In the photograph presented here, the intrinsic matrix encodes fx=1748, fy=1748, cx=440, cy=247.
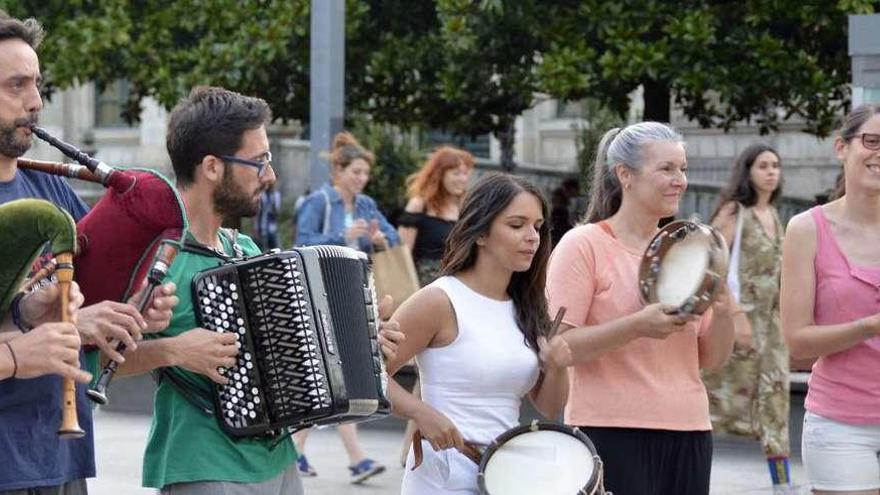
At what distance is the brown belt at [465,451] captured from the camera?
16.4 ft

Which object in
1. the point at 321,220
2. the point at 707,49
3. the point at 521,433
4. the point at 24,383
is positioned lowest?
the point at 521,433

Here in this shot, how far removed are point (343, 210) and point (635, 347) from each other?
17.7ft

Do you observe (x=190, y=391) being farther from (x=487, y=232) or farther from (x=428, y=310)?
(x=487, y=232)

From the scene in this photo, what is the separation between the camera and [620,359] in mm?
5395

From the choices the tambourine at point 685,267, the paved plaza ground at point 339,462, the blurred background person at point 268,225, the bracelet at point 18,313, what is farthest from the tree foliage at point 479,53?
the bracelet at point 18,313

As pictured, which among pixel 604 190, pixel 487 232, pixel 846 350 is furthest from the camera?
pixel 604 190

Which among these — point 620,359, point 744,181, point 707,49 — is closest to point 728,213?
point 744,181

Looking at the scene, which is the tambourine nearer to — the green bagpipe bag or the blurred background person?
the green bagpipe bag

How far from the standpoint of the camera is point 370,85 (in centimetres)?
1738

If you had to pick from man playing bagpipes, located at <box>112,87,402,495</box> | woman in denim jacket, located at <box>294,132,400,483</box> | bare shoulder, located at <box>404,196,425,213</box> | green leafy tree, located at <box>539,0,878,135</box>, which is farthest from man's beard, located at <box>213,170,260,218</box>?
green leafy tree, located at <box>539,0,878,135</box>

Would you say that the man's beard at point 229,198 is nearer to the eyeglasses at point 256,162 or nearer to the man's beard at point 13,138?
the eyeglasses at point 256,162

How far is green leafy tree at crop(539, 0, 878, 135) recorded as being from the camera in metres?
14.9

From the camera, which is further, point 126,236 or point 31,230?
point 126,236

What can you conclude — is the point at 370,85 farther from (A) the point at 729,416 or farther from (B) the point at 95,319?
(B) the point at 95,319
